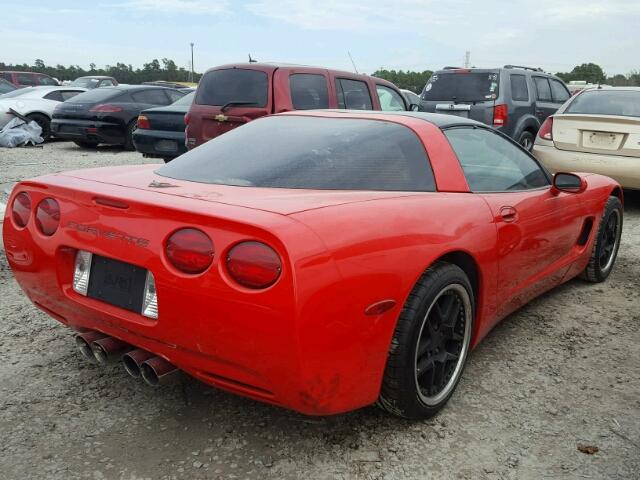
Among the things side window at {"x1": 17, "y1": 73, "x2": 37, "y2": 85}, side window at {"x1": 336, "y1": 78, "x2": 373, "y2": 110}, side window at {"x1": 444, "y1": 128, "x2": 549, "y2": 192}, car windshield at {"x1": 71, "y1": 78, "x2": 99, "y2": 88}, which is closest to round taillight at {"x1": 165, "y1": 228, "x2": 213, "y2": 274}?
side window at {"x1": 444, "y1": 128, "x2": 549, "y2": 192}

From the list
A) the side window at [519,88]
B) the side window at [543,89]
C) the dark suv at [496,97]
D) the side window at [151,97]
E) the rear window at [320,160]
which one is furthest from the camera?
the side window at [151,97]

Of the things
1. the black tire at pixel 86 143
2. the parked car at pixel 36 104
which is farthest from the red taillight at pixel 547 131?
the parked car at pixel 36 104

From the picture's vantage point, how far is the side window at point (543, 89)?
10.5m

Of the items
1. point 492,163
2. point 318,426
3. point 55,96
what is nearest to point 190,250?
point 318,426

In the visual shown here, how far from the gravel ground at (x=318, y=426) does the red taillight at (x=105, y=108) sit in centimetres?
964

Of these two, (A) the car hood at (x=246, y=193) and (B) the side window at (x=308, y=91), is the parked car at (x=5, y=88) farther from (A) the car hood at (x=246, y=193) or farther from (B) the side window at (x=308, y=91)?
(A) the car hood at (x=246, y=193)

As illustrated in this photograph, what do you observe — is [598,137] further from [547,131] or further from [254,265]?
[254,265]

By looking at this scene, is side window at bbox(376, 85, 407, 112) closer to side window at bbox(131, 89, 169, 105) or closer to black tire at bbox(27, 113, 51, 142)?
side window at bbox(131, 89, 169, 105)

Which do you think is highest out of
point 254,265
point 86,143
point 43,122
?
point 254,265

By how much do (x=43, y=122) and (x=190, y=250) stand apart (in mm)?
14040

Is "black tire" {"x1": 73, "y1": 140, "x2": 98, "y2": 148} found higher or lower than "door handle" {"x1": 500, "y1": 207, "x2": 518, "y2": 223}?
lower

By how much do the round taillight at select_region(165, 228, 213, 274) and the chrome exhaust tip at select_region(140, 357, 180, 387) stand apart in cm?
41

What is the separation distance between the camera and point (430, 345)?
2.60 metres

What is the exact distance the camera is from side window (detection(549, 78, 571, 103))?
10984 mm
